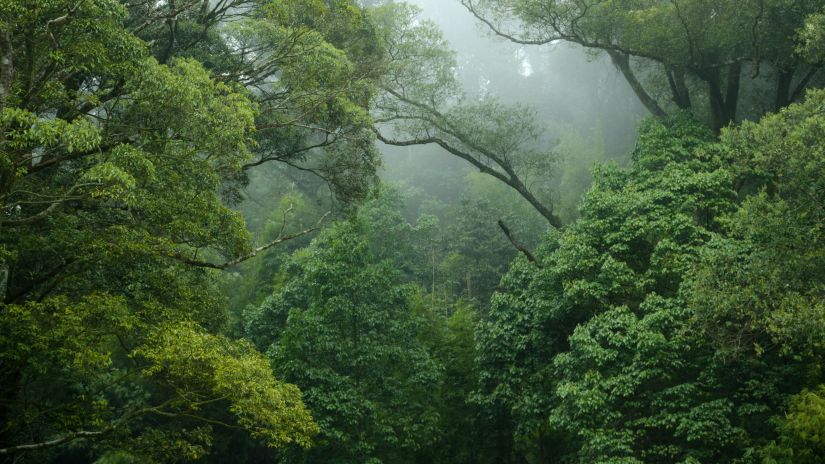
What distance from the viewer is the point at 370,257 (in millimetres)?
18422

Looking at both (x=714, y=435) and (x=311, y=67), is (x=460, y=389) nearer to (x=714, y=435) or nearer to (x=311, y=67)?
(x=714, y=435)

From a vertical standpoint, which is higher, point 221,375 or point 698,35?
point 698,35

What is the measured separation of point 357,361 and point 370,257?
9.73ft

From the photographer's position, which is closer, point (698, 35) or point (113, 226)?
point (113, 226)

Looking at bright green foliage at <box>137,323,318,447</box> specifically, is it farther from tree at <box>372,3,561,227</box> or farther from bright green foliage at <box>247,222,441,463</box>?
tree at <box>372,3,561,227</box>

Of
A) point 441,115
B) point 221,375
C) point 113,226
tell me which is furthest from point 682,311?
point 113,226

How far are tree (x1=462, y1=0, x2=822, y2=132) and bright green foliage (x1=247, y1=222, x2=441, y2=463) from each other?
7.87 m

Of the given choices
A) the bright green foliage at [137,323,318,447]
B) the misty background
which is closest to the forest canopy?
the bright green foliage at [137,323,318,447]

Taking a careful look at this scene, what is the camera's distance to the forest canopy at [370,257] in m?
8.73

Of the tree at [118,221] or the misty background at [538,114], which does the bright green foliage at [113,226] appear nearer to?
the tree at [118,221]

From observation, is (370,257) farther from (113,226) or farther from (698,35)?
(698,35)

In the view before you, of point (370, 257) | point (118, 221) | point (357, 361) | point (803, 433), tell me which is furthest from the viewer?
point (370, 257)

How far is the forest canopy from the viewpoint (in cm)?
873

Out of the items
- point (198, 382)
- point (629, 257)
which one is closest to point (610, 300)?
point (629, 257)
